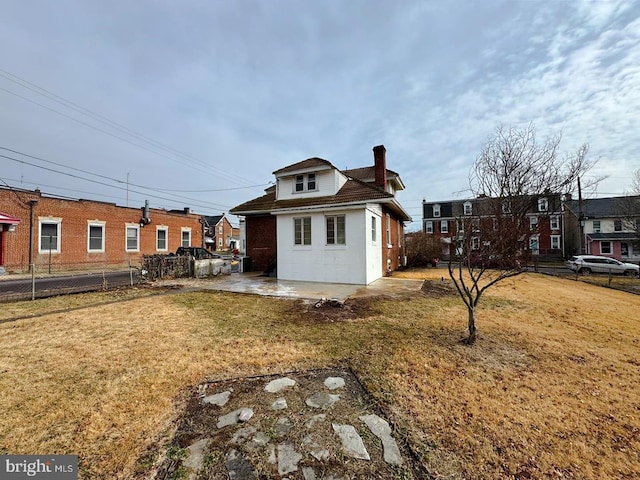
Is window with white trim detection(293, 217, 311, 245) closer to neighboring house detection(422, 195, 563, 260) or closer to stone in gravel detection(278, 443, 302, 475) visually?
neighboring house detection(422, 195, 563, 260)

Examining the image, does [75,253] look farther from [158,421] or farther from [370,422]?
[370,422]

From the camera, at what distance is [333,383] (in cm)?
356

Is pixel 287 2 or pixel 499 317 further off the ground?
pixel 287 2

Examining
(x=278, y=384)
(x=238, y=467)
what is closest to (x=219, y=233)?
(x=278, y=384)

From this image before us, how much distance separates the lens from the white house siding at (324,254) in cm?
1150

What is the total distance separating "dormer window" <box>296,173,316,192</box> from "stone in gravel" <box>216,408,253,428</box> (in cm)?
1197

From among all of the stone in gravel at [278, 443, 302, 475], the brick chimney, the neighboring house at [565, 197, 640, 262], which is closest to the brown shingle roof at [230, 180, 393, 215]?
the brick chimney

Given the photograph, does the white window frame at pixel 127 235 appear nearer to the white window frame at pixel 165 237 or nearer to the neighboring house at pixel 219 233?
the white window frame at pixel 165 237

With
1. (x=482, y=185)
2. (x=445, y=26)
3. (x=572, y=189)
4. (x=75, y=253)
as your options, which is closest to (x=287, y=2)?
(x=445, y=26)

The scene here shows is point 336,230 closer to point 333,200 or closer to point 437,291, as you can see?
point 333,200

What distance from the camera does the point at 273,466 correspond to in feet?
7.19

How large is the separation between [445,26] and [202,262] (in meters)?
14.2

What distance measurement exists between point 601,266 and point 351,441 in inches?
1102

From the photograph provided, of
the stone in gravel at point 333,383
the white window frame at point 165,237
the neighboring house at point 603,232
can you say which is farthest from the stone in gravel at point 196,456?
the neighboring house at point 603,232
